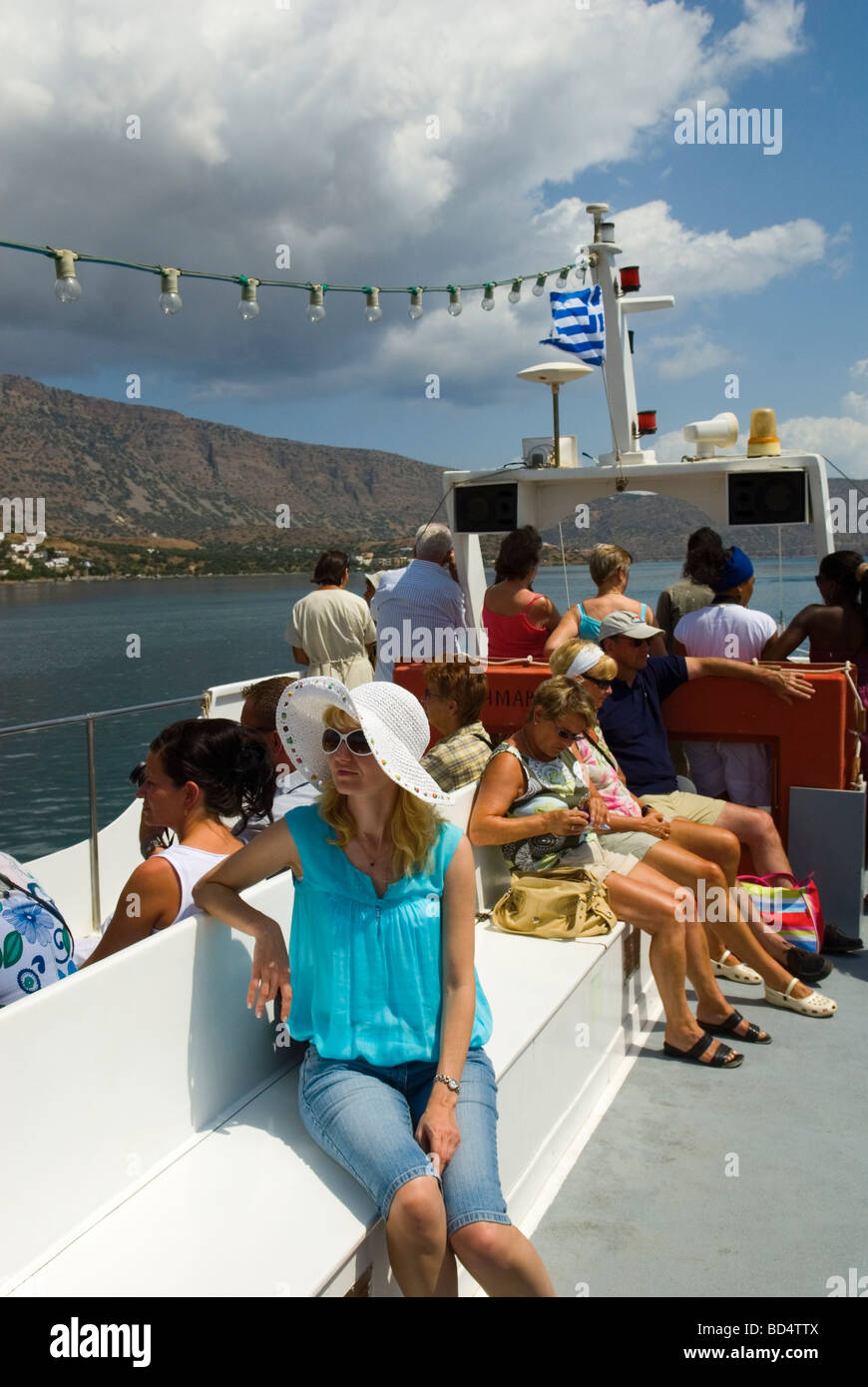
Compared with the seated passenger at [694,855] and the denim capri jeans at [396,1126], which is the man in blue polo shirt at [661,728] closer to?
the seated passenger at [694,855]

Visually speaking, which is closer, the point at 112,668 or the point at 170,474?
the point at 112,668

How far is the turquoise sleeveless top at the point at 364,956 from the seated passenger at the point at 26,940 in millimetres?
500

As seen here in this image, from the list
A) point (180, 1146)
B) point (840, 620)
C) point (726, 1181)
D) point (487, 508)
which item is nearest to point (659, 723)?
point (840, 620)

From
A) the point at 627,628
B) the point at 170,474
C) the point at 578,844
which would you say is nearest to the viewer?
the point at 578,844

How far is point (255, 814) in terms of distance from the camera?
9.07ft

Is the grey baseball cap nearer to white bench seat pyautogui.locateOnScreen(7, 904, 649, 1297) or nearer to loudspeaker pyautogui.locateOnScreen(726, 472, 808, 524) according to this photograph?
loudspeaker pyautogui.locateOnScreen(726, 472, 808, 524)

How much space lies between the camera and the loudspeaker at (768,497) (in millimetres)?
5660

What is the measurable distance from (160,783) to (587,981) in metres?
1.48

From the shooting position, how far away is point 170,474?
167 m

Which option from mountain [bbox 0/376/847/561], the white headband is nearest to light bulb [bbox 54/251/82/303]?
the white headband

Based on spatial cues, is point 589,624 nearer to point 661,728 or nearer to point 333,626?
point 661,728

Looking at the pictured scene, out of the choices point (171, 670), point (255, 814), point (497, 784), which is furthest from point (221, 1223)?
point (171, 670)

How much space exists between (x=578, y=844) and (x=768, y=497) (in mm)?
2787
